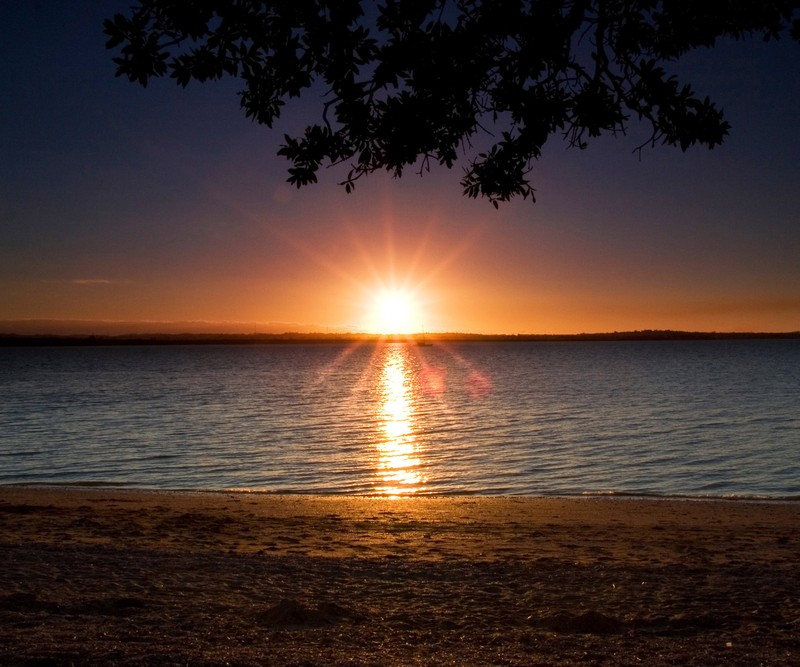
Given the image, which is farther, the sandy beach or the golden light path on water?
the golden light path on water

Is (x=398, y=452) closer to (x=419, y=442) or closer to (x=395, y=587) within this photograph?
(x=419, y=442)

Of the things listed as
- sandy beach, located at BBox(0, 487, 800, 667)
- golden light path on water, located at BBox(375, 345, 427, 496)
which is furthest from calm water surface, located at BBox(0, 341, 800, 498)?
sandy beach, located at BBox(0, 487, 800, 667)

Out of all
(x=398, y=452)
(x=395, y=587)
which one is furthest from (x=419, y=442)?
(x=395, y=587)

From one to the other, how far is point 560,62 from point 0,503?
1744 cm

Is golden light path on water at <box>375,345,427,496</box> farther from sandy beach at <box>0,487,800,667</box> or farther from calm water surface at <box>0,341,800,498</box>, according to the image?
sandy beach at <box>0,487,800,667</box>

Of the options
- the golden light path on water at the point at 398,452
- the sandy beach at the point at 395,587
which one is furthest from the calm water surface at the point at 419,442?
the sandy beach at the point at 395,587

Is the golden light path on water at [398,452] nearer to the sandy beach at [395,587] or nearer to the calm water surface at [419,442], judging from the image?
the calm water surface at [419,442]

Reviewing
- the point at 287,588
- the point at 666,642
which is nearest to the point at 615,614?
the point at 666,642

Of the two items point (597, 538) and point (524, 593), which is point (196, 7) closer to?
point (524, 593)

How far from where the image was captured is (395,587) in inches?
432

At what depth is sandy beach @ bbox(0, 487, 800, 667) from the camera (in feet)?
25.9

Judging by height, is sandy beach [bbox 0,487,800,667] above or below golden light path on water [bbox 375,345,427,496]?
above

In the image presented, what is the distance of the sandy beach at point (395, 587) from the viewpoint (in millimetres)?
7891

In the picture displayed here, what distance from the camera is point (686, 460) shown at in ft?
101
